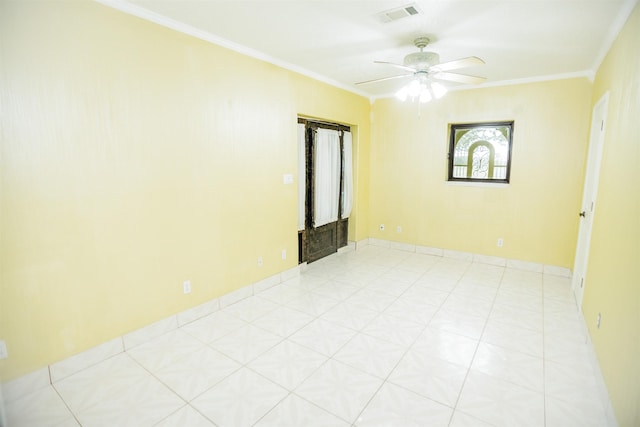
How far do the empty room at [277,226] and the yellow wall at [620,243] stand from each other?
0.08 feet

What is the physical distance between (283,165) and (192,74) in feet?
4.67

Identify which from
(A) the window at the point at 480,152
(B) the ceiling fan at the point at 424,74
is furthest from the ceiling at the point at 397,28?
(A) the window at the point at 480,152

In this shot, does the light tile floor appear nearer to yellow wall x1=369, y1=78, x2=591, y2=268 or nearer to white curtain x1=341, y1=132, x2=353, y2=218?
yellow wall x1=369, y1=78, x2=591, y2=268

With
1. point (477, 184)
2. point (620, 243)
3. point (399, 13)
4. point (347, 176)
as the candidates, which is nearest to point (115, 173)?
point (399, 13)

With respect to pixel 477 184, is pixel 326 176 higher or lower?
higher

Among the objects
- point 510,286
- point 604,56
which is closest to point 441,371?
point 510,286

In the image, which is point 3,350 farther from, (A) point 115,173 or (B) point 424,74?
(B) point 424,74

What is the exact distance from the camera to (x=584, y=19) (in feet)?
8.35

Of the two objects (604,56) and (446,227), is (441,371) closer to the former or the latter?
(446,227)

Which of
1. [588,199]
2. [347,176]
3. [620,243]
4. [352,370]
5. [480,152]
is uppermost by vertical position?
[480,152]

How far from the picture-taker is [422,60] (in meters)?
2.98

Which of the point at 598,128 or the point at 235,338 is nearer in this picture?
the point at 235,338

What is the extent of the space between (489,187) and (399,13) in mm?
3115

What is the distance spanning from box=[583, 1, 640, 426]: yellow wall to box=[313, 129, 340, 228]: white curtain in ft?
10.0
